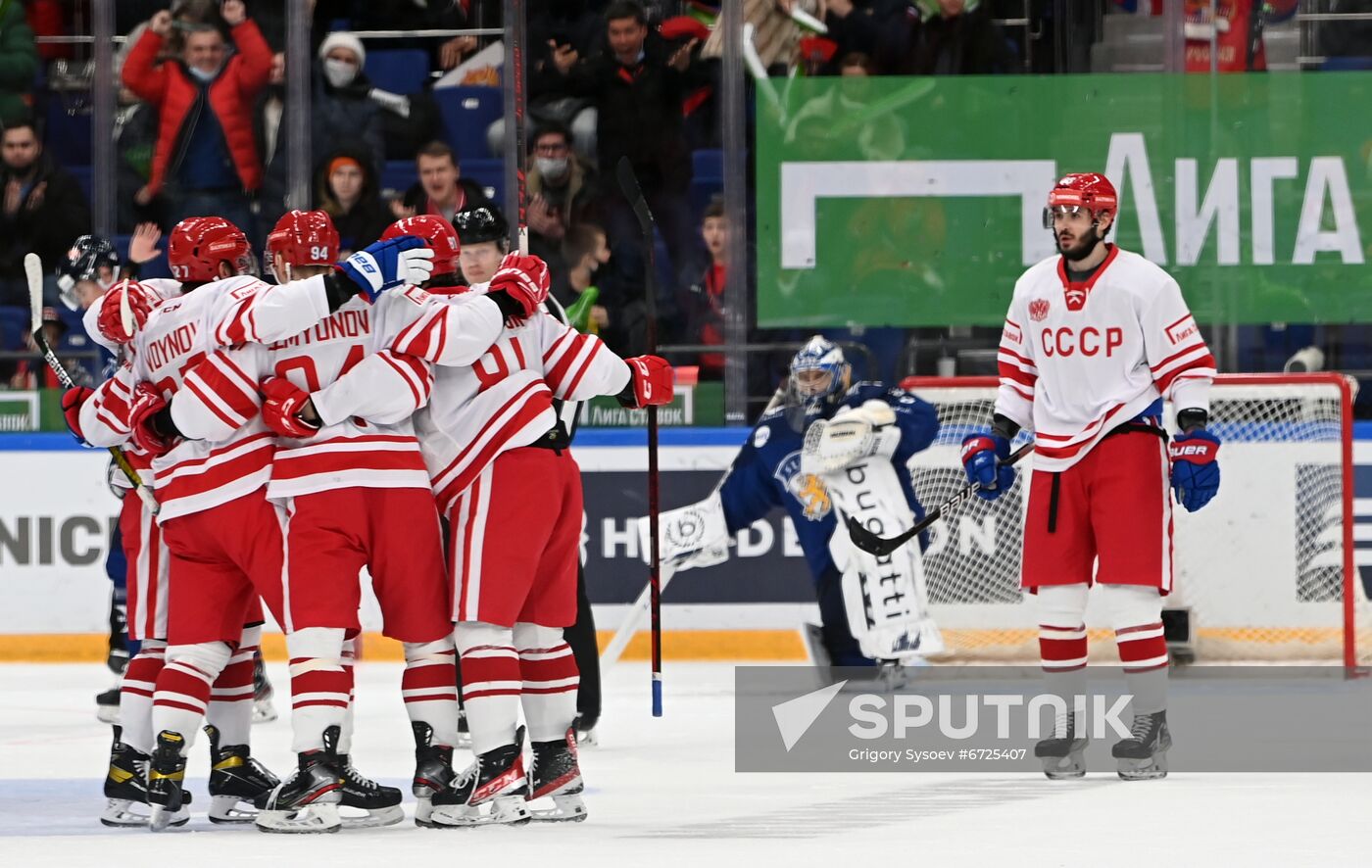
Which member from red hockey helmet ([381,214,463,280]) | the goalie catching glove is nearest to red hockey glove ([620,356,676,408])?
red hockey helmet ([381,214,463,280])

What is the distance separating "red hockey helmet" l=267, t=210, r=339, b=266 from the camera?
14.9 ft

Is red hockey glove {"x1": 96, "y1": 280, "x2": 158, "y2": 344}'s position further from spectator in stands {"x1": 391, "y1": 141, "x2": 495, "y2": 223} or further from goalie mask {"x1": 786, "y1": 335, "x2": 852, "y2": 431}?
spectator in stands {"x1": 391, "y1": 141, "x2": 495, "y2": 223}

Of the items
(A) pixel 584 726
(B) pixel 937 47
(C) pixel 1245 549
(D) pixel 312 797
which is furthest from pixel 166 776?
(B) pixel 937 47

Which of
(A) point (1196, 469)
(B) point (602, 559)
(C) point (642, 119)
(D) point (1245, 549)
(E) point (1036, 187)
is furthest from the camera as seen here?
(C) point (642, 119)

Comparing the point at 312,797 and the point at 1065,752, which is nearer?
the point at 312,797

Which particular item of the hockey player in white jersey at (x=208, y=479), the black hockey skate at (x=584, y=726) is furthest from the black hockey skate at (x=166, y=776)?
the black hockey skate at (x=584, y=726)

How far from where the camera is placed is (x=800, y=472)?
23.0 ft

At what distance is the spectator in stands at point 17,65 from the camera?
348 inches

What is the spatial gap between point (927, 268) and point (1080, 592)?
10.8 feet

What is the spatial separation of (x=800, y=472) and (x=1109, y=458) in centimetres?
187

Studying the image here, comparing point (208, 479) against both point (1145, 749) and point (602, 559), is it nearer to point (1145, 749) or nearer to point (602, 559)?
point (1145, 749)

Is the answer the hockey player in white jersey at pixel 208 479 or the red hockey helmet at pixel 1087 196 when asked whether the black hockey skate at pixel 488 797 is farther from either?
the red hockey helmet at pixel 1087 196

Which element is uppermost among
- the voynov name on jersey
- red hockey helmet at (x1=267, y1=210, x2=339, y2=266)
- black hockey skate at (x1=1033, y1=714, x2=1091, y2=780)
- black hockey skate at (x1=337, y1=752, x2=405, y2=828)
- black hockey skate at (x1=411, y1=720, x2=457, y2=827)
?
red hockey helmet at (x1=267, y1=210, x2=339, y2=266)

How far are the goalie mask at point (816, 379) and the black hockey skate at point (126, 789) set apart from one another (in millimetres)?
2858
